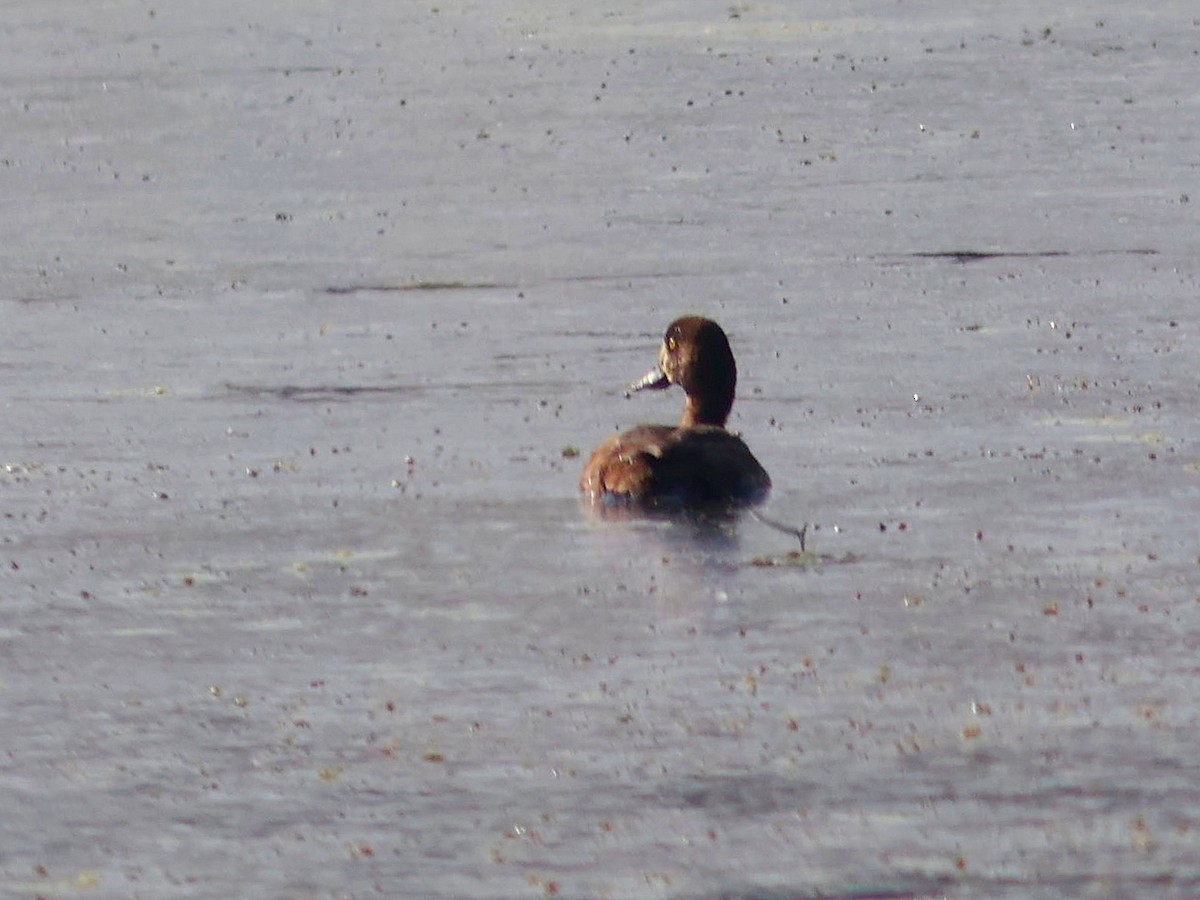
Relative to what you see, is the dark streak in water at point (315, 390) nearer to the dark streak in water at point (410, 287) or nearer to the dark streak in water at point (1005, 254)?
the dark streak in water at point (410, 287)

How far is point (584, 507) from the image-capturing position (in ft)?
41.7

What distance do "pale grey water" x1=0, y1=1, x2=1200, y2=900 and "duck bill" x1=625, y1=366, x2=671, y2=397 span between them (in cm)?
23

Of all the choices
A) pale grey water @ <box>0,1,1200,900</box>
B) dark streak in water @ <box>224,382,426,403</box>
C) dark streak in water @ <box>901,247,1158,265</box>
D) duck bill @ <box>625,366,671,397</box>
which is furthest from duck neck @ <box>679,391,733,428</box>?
dark streak in water @ <box>901,247,1158,265</box>

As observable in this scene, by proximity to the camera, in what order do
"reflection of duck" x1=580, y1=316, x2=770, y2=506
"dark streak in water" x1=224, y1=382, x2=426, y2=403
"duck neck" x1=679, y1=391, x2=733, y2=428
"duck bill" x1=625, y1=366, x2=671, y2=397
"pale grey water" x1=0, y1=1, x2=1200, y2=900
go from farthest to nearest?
"dark streak in water" x1=224, y1=382, x2=426, y2=403, "duck bill" x1=625, y1=366, x2=671, y2=397, "duck neck" x1=679, y1=391, x2=733, y2=428, "reflection of duck" x1=580, y1=316, x2=770, y2=506, "pale grey water" x1=0, y1=1, x2=1200, y2=900

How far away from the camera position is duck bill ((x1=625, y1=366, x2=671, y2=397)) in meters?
14.7

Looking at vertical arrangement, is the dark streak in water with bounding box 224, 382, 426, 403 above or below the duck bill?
above

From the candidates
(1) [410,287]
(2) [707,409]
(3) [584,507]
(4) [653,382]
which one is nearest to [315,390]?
(4) [653,382]

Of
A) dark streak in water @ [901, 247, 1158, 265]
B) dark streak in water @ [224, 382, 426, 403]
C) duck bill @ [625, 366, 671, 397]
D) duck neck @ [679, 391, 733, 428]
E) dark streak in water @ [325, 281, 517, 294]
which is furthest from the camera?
dark streak in water @ [901, 247, 1158, 265]

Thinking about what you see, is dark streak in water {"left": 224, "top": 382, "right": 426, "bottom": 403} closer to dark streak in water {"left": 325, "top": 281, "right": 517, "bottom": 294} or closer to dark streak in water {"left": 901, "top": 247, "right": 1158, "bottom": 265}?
dark streak in water {"left": 325, "top": 281, "right": 517, "bottom": 294}

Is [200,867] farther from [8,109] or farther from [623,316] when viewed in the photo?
[8,109]

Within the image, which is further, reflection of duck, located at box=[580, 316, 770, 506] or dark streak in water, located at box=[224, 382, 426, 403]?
dark streak in water, located at box=[224, 382, 426, 403]

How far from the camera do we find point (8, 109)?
2720 centimetres

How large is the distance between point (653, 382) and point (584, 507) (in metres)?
2.14

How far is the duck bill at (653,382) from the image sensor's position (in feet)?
48.2
